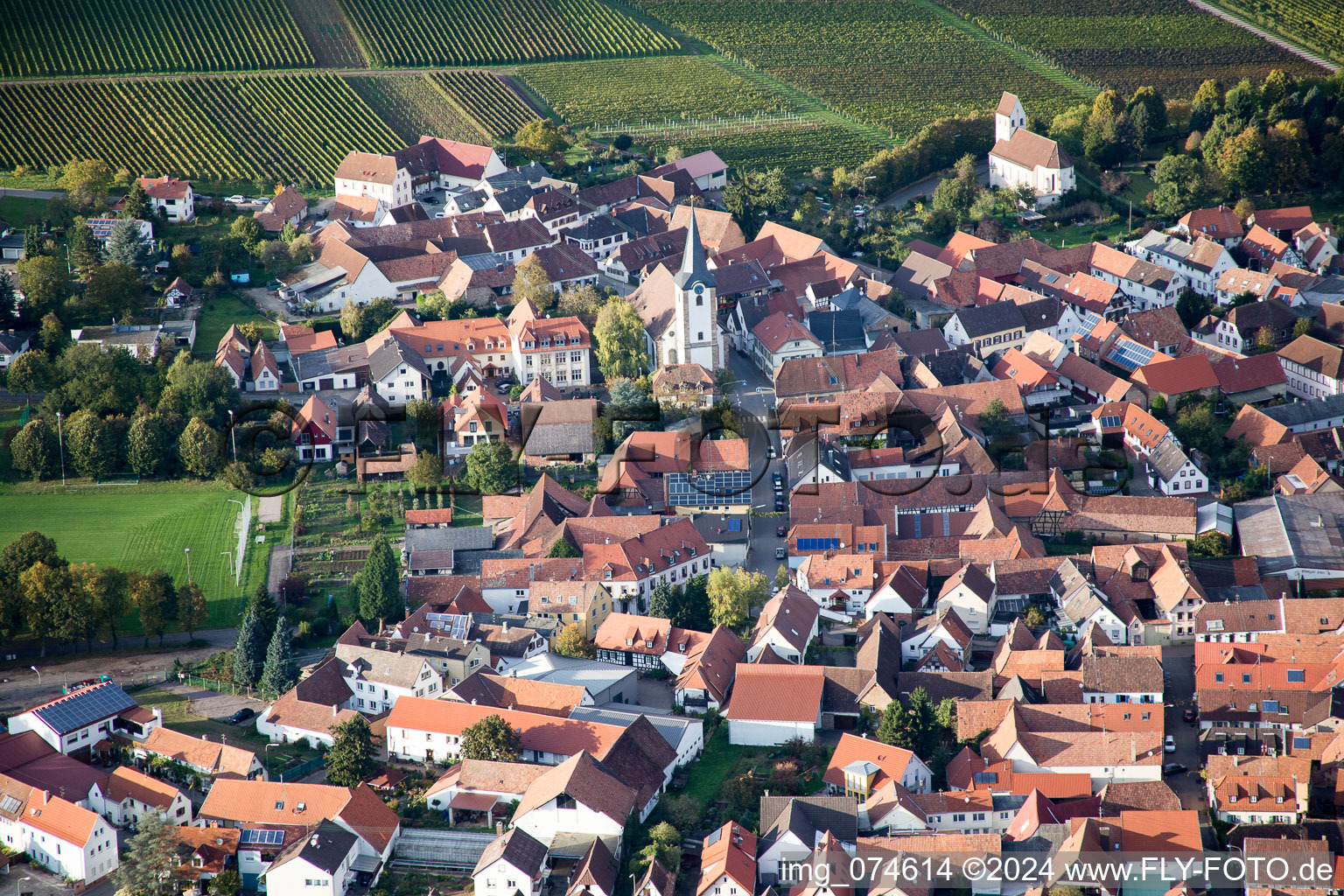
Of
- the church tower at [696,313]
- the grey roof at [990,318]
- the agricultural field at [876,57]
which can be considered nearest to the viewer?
the church tower at [696,313]

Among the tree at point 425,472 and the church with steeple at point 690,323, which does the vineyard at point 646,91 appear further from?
the tree at point 425,472

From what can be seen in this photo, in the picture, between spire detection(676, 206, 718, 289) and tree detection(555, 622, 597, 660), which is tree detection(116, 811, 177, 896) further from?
spire detection(676, 206, 718, 289)

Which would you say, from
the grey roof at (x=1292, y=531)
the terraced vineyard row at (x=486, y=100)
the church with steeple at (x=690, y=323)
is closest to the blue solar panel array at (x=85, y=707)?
the church with steeple at (x=690, y=323)

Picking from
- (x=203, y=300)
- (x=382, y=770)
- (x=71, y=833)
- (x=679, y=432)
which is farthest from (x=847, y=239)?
(x=71, y=833)

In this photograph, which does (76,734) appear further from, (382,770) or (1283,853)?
(1283,853)

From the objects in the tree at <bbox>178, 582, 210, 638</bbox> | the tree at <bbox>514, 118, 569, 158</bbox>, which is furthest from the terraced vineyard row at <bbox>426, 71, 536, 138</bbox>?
the tree at <bbox>178, 582, 210, 638</bbox>
